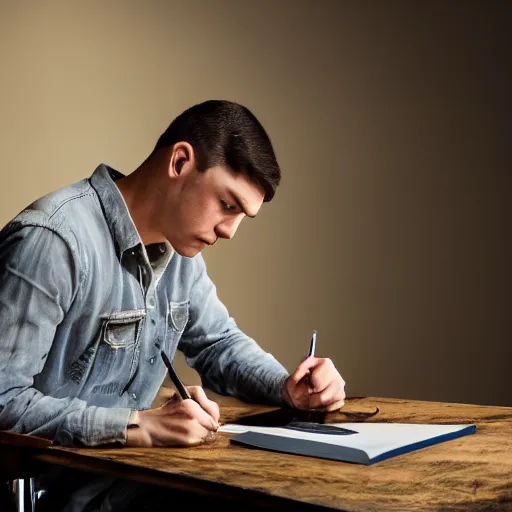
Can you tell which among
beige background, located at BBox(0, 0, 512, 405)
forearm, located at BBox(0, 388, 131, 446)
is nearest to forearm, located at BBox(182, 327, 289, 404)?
forearm, located at BBox(0, 388, 131, 446)

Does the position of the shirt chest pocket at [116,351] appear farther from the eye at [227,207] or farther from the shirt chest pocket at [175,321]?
the eye at [227,207]

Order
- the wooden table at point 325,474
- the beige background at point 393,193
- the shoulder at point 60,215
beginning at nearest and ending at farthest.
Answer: the wooden table at point 325,474 → the shoulder at point 60,215 → the beige background at point 393,193

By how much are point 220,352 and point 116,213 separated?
1.36 feet

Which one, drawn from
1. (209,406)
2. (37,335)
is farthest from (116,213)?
(209,406)

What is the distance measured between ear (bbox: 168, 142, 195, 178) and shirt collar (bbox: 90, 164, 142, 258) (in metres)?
0.10

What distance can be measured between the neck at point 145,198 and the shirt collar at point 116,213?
0.04m

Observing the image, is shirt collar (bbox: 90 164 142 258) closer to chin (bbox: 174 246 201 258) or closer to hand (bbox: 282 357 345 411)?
chin (bbox: 174 246 201 258)

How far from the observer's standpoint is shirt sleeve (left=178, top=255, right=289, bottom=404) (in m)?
1.62

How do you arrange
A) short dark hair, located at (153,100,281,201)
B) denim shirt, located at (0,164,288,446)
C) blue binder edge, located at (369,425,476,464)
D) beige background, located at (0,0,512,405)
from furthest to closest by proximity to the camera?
beige background, located at (0,0,512,405)
short dark hair, located at (153,100,281,201)
denim shirt, located at (0,164,288,446)
blue binder edge, located at (369,425,476,464)

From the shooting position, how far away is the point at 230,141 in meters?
1.40

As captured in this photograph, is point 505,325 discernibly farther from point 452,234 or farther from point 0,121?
point 0,121

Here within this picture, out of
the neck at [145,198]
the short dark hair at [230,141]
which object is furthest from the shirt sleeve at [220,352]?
the short dark hair at [230,141]

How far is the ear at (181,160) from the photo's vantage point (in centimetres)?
142

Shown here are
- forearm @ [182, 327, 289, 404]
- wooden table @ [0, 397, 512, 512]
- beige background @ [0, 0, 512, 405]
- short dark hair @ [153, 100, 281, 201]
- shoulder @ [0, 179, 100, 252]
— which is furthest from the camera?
beige background @ [0, 0, 512, 405]
